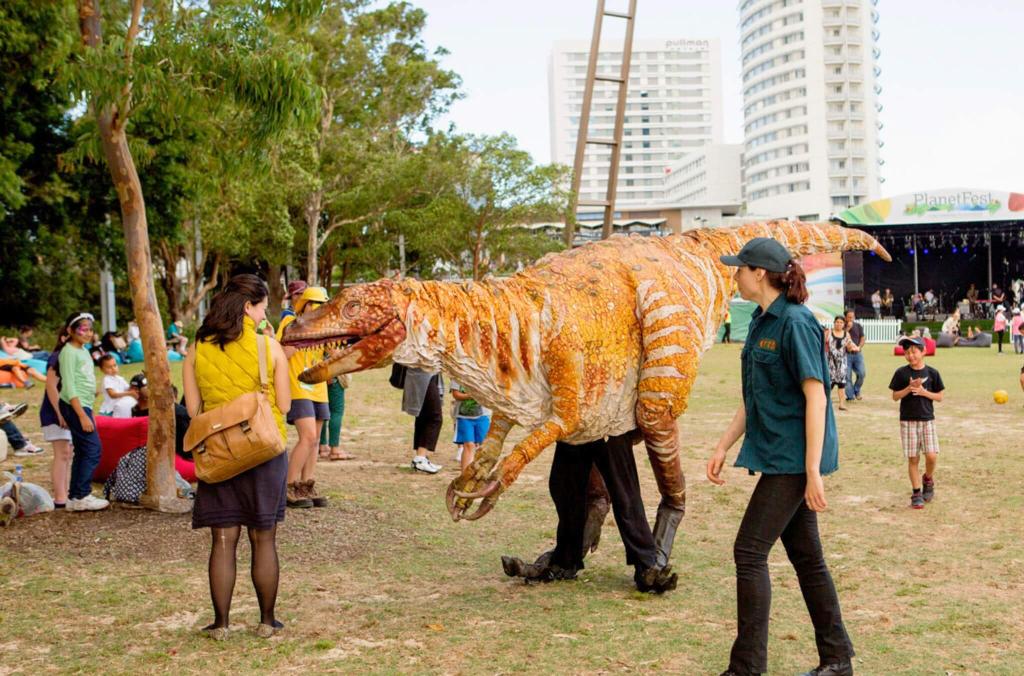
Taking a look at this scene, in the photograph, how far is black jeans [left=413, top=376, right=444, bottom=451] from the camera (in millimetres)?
9859

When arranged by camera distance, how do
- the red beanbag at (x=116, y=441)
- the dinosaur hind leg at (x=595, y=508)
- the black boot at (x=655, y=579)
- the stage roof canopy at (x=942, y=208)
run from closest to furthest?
the black boot at (x=655, y=579) → the dinosaur hind leg at (x=595, y=508) → the red beanbag at (x=116, y=441) → the stage roof canopy at (x=942, y=208)

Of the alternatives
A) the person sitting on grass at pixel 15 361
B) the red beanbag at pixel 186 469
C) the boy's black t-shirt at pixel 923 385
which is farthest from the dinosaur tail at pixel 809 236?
the person sitting on grass at pixel 15 361

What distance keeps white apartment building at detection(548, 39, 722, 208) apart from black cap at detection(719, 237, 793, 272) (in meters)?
171

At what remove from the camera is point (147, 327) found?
24.3ft

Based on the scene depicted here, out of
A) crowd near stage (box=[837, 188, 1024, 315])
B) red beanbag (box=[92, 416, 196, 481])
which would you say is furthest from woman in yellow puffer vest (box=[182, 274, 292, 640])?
crowd near stage (box=[837, 188, 1024, 315])

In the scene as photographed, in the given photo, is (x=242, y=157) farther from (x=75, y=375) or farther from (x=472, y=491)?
(x=472, y=491)

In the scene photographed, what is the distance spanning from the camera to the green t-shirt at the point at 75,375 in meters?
7.25

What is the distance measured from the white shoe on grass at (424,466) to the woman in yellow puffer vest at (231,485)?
4.96m

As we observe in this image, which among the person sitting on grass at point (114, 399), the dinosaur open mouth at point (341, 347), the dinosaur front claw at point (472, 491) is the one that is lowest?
the dinosaur front claw at point (472, 491)

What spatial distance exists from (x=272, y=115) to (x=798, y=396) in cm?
476

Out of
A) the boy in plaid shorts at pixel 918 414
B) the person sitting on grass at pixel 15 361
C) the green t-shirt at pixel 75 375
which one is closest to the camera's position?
the green t-shirt at pixel 75 375

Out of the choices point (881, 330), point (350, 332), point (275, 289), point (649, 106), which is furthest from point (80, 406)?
point (649, 106)

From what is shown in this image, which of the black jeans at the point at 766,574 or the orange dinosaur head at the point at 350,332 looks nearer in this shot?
the black jeans at the point at 766,574

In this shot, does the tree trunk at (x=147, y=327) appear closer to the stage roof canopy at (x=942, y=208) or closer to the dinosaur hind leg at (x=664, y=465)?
the dinosaur hind leg at (x=664, y=465)
